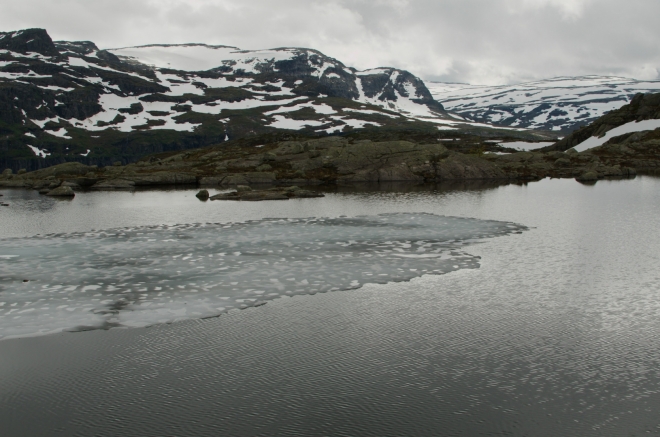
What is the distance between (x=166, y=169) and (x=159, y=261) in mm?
70219

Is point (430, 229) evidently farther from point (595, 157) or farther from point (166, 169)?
point (595, 157)

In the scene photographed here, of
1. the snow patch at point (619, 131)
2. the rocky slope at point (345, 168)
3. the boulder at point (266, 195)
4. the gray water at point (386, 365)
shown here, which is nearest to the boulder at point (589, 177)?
the rocky slope at point (345, 168)

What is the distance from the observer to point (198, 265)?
23.7 m

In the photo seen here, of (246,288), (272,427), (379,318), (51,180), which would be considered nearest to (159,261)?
(246,288)

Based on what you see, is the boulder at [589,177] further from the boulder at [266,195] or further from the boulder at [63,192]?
the boulder at [63,192]

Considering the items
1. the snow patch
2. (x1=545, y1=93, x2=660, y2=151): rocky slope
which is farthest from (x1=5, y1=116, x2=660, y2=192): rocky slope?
(x1=545, y1=93, x2=660, y2=151): rocky slope

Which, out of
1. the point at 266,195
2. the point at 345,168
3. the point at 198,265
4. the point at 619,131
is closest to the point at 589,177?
the point at 345,168

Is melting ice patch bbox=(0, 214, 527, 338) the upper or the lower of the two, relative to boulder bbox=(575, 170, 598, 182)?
lower

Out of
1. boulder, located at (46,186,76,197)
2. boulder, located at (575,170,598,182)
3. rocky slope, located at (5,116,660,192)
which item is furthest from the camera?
rocky slope, located at (5,116,660,192)

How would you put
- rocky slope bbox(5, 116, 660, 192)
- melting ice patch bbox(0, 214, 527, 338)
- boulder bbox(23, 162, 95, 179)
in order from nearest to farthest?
melting ice patch bbox(0, 214, 527, 338) < rocky slope bbox(5, 116, 660, 192) < boulder bbox(23, 162, 95, 179)

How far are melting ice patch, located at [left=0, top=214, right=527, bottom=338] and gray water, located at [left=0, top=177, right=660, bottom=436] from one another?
1220mm

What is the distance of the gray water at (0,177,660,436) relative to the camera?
35.3ft

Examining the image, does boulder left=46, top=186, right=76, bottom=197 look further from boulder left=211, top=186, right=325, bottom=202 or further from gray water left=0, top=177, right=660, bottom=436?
gray water left=0, top=177, right=660, bottom=436

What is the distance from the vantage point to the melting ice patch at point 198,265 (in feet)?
58.2
